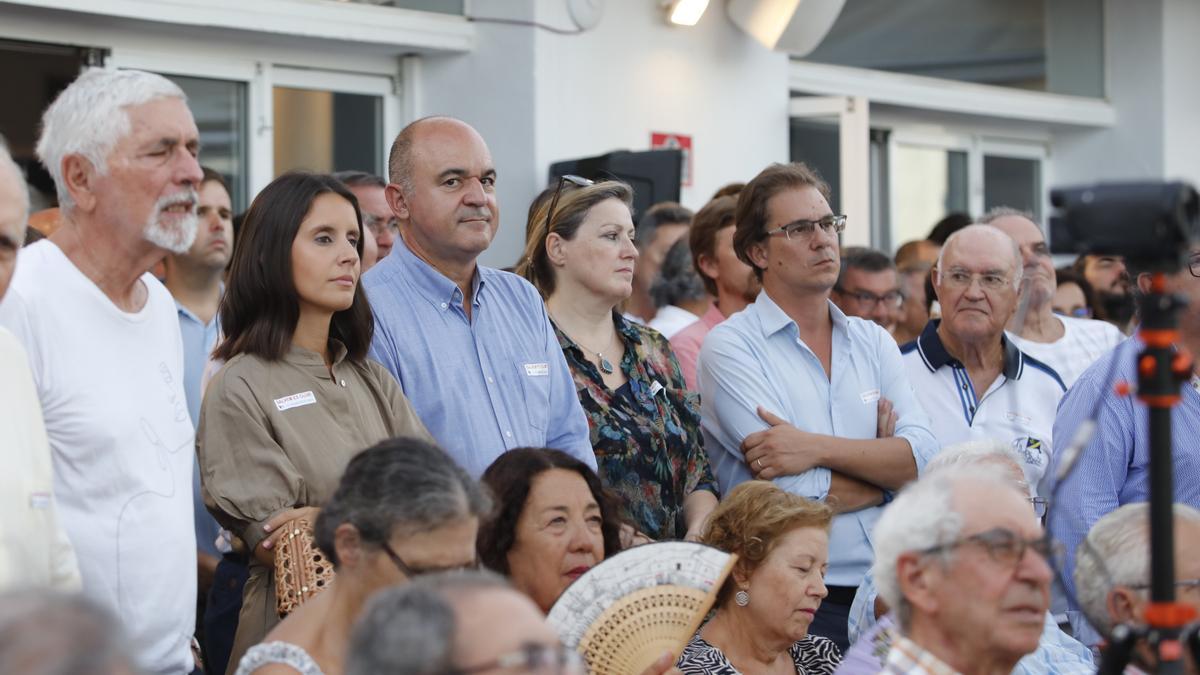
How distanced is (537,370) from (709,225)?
Answer: 1.73m

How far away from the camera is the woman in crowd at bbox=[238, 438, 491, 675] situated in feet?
9.80

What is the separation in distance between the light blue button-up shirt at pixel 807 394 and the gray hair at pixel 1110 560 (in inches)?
50.3

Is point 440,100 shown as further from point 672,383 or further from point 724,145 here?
point 672,383

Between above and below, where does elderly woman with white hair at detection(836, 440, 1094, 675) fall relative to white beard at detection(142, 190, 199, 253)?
below

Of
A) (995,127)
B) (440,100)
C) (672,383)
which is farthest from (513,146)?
(995,127)

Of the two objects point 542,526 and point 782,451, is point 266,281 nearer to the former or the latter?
point 542,526

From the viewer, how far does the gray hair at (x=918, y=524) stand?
3088 millimetres

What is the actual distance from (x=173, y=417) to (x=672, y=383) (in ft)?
6.05

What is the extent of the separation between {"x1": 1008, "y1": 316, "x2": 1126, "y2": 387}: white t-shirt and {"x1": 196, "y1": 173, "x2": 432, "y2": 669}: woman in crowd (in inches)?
110

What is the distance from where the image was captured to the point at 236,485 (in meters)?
3.68

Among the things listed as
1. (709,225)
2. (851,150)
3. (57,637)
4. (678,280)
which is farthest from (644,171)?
(57,637)

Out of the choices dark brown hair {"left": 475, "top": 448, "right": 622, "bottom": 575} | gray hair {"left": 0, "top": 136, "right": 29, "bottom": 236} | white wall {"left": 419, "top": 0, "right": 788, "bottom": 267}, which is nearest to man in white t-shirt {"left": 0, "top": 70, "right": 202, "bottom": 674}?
gray hair {"left": 0, "top": 136, "right": 29, "bottom": 236}

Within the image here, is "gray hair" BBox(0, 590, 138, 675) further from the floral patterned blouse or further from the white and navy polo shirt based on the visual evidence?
the white and navy polo shirt

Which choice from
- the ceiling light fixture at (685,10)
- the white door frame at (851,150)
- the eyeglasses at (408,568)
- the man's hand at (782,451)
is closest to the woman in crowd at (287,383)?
the eyeglasses at (408,568)
